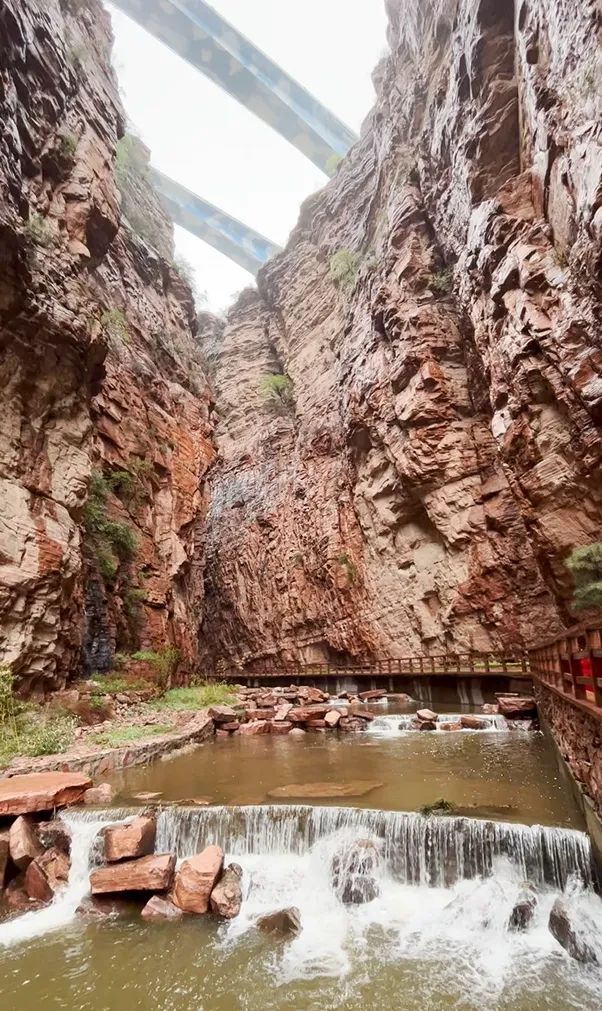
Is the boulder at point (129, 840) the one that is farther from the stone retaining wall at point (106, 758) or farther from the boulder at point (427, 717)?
the boulder at point (427, 717)

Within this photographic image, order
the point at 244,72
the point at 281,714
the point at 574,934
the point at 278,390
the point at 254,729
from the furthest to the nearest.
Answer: the point at 244,72, the point at 278,390, the point at 281,714, the point at 254,729, the point at 574,934

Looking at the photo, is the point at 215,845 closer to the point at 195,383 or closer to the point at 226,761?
the point at 226,761

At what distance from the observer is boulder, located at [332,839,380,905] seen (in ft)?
17.1

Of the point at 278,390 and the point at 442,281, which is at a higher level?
the point at 278,390

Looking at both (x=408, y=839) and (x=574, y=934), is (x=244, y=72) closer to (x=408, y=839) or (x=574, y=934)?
(x=408, y=839)

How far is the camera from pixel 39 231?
488 inches

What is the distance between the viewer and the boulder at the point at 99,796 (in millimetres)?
6949

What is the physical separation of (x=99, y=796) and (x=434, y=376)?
18.9 m

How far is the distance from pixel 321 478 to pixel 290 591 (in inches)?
300

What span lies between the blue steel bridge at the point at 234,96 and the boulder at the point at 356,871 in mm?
49436

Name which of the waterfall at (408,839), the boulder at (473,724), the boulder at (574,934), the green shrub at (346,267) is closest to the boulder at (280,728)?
the boulder at (473,724)

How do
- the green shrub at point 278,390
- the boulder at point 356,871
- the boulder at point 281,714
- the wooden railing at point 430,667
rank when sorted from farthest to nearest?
1. the green shrub at point 278,390
2. the wooden railing at point 430,667
3. the boulder at point 281,714
4. the boulder at point 356,871

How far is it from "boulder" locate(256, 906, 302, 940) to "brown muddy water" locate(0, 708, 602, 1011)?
0.31ft

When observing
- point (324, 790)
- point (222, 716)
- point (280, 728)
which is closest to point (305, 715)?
point (280, 728)
